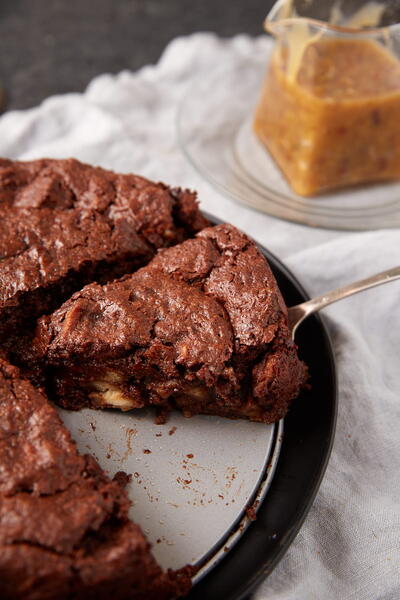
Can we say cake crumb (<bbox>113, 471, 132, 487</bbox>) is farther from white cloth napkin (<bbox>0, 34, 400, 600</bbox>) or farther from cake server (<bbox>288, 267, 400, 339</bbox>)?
cake server (<bbox>288, 267, 400, 339</bbox>)

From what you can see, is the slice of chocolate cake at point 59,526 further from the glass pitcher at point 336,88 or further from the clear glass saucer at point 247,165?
the glass pitcher at point 336,88

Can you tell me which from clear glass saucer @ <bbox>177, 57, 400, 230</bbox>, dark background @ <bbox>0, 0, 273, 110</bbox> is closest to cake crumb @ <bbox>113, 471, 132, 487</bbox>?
clear glass saucer @ <bbox>177, 57, 400, 230</bbox>

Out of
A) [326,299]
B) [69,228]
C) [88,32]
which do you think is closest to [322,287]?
[326,299]

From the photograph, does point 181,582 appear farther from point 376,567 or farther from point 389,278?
point 389,278

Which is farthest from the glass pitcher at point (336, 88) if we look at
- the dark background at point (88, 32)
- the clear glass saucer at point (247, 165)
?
the dark background at point (88, 32)

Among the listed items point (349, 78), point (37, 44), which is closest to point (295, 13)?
point (349, 78)
